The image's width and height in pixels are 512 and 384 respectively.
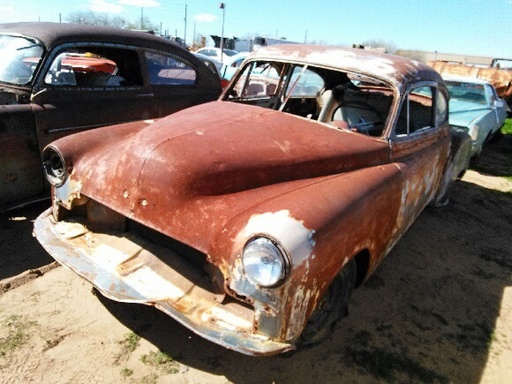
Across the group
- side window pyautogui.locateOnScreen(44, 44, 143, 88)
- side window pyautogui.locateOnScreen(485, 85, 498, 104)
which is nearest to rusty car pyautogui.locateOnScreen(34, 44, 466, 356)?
side window pyautogui.locateOnScreen(44, 44, 143, 88)

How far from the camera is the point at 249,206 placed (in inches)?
85.5

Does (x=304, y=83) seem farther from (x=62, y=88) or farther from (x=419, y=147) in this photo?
(x=62, y=88)

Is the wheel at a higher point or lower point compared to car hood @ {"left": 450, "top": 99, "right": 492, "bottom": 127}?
lower

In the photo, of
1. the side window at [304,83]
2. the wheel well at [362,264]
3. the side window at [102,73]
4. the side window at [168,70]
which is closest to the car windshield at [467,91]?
the side window at [304,83]

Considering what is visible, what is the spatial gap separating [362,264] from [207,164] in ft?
3.93

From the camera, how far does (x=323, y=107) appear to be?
3.54 m

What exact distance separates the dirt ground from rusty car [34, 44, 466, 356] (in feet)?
1.10

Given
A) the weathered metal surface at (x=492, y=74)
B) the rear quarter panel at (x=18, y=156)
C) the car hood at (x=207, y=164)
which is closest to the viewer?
the car hood at (x=207, y=164)

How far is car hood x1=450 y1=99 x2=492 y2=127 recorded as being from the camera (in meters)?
6.59

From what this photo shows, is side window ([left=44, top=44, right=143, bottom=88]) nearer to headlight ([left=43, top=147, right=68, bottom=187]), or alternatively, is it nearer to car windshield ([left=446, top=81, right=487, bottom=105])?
headlight ([left=43, top=147, right=68, bottom=187])

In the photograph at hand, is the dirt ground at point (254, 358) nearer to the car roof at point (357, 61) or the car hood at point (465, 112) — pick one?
the car roof at point (357, 61)

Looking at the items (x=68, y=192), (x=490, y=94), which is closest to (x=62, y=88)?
(x=68, y=192)

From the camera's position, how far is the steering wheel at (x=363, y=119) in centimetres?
329

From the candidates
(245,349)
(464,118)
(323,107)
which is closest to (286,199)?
(245,349)
